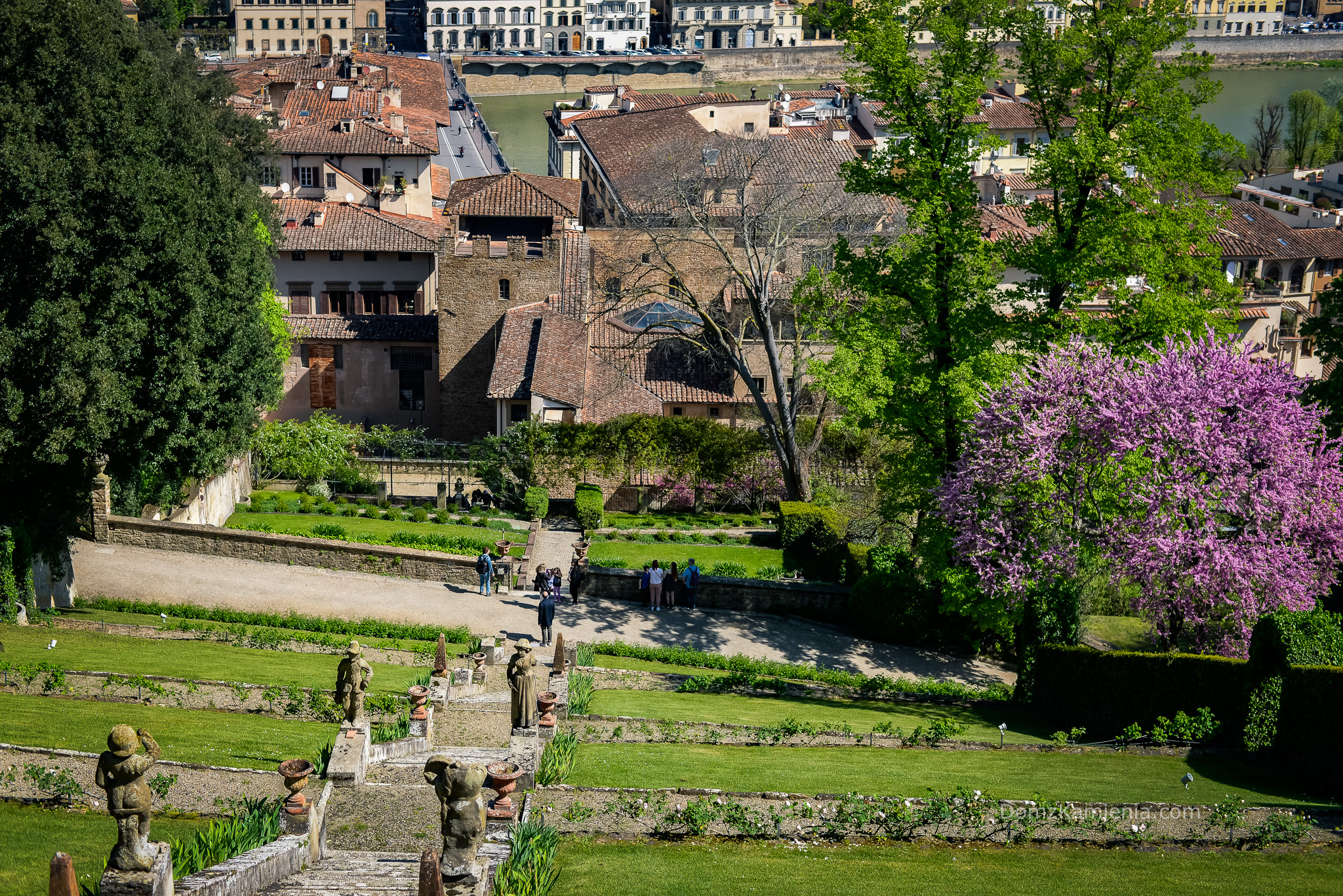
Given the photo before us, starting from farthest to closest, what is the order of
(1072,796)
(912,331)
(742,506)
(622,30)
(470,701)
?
(622,30) < (742,506) < (912,331) < (470,701) < (1072,796)

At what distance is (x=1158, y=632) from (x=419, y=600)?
52.0 ft

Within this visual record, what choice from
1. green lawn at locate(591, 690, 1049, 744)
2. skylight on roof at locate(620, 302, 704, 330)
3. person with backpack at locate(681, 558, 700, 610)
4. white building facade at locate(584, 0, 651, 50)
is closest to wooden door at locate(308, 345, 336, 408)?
skylight on roof at locate(620, 302, 704, 330)

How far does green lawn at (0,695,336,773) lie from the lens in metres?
17.5

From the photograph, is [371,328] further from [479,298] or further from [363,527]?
[363,527]

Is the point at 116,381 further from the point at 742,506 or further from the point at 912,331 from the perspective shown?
the point at 742,506

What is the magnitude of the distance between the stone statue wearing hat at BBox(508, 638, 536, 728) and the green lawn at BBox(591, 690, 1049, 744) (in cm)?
316

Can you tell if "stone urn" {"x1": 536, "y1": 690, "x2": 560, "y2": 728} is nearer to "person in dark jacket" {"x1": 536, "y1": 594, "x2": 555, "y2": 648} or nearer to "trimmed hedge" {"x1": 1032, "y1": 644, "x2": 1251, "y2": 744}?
"person in dark jacket" {"x1": 536, "y1": 594, "x2": 555, "y2": 648}

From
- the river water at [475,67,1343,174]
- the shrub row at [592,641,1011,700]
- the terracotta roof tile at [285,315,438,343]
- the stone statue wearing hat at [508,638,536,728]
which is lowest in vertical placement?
the shrub row at [592,641,1011,700]

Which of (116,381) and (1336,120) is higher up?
(1336,120)

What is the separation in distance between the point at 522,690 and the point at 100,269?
1283 cm

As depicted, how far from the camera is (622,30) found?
16350 cm

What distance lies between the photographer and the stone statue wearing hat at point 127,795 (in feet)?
40.2

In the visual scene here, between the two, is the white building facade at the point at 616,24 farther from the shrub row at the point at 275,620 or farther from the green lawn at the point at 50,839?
the green lawn at the point at 50,839

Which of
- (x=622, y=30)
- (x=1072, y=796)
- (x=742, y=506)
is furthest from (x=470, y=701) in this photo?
(x=622, y=30)
